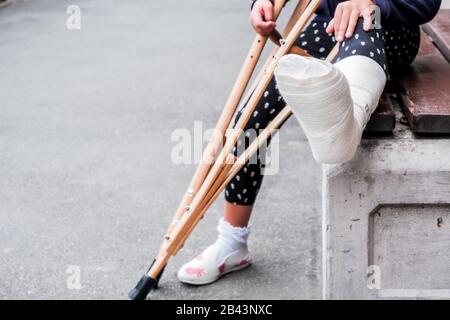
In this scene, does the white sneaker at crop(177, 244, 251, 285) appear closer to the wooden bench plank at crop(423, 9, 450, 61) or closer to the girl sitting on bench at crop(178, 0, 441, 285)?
the girl sitting on bench at crop(178, 0, 441, 285)

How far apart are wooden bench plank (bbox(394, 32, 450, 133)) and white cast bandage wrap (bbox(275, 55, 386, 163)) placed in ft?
0.67

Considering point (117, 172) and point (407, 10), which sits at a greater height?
point (407, 10)

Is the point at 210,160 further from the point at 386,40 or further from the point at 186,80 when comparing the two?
the point at 186,80

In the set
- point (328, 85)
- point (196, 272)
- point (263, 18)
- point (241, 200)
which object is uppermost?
point (263, 18)

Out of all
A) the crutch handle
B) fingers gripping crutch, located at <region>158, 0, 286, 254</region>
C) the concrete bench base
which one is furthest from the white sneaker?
the crutch handle

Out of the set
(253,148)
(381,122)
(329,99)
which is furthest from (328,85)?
(253,148)

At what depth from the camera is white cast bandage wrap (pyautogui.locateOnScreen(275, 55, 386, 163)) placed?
2.02m

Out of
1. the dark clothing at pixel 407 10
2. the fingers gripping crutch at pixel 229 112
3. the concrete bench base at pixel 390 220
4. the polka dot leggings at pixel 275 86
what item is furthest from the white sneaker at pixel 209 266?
the dark clothing at pixel 407 10

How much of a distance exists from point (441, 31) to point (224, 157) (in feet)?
5.28

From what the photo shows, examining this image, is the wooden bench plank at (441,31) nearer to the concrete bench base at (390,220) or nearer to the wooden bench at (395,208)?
the wooden bench at (395,208)

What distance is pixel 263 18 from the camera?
284 cm

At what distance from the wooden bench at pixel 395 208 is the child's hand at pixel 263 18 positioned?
51 centimetres

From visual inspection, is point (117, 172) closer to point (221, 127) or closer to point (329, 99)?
point (221, 127)

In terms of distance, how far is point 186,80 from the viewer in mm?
6684
